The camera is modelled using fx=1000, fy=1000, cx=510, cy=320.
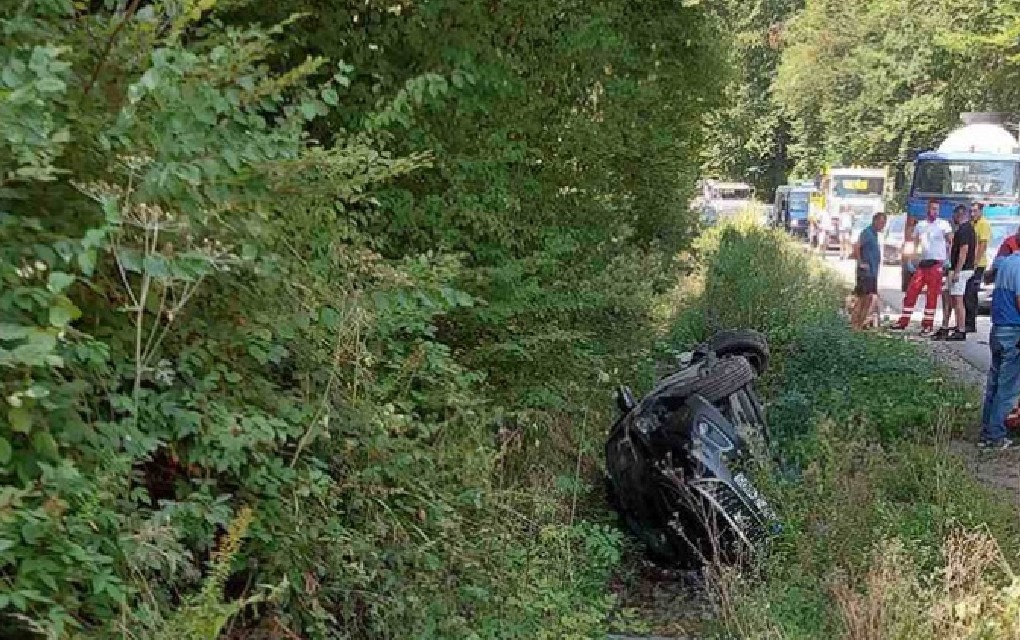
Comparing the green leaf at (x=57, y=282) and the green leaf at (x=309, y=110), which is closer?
the green leaf at (x=57, y=282)

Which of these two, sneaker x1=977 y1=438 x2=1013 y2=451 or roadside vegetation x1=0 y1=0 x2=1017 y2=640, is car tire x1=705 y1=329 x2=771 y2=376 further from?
sneaker x1=977 y1=438 x2=1013 y2=451

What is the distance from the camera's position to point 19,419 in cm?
200

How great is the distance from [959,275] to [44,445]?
546 inches

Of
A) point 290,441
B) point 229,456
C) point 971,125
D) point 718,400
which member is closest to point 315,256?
point 290,441

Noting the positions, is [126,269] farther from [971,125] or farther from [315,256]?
[971,125]

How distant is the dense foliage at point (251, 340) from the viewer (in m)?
2.09

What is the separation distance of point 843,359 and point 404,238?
6.11 meters

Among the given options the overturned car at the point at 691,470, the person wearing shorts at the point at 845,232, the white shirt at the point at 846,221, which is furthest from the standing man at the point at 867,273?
the white shirt at the point at 846,221

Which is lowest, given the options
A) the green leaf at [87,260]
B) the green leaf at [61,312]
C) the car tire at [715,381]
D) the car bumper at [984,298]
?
the car bumper at [984,298]

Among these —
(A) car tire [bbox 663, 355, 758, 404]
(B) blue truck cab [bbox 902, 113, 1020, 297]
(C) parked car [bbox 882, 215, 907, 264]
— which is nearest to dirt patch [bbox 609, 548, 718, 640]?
(A) car tire [bbox 663, 355, 758, 404]

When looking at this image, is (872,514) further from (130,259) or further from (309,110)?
(130,259)

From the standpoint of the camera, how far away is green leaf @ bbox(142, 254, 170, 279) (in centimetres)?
217

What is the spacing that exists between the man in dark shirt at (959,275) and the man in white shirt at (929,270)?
0.57ft

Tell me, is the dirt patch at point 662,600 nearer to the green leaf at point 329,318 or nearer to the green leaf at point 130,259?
the green leaf at point 329,318
